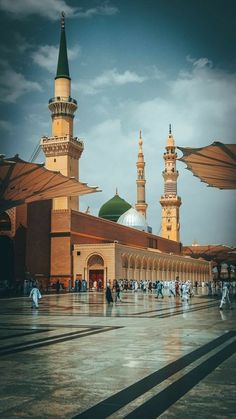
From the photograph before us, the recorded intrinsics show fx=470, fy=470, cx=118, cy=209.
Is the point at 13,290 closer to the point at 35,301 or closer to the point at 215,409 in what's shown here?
the point at 35,301

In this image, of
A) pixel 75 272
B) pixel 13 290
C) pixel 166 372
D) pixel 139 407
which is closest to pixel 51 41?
pixel 166 372

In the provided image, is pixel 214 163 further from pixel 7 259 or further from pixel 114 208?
pixel 114 208

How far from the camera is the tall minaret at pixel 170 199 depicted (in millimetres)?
80250

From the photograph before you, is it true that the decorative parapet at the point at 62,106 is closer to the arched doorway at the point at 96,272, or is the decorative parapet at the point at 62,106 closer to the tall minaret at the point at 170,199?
the arched doorway at the point at 96,272

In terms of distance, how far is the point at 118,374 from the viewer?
5.55 metres

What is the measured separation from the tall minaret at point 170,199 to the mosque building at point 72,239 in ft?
14.8

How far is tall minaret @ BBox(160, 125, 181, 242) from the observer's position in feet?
263

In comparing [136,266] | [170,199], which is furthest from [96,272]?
[170,199]

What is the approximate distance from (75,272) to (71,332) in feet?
120

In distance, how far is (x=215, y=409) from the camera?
4.02m

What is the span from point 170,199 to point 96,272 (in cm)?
3551

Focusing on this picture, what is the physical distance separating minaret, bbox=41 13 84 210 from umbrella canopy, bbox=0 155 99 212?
21.9m

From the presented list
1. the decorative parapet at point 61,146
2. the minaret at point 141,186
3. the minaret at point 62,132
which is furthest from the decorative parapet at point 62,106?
the minaret at point 141,186

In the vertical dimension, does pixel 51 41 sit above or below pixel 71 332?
above
